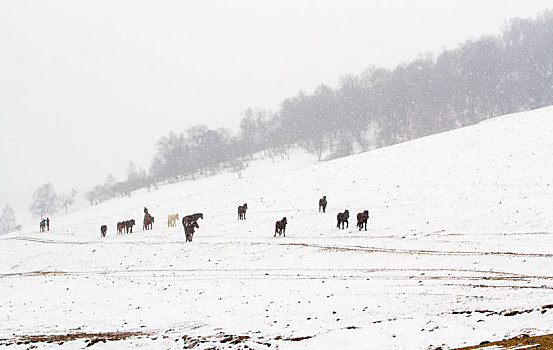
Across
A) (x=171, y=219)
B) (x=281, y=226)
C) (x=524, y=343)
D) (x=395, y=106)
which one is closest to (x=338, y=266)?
(x=281, y=226)

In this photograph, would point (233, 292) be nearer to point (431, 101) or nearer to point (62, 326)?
point (62, 326)

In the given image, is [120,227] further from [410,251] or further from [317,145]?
[317,145]

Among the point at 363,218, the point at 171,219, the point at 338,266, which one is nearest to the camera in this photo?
the point at 338,266

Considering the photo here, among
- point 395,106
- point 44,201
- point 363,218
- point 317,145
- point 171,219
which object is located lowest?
point 363,218

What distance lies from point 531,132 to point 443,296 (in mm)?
36375

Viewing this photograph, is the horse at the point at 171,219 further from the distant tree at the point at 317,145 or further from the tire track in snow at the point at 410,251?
the distant tree at the point at 317,145

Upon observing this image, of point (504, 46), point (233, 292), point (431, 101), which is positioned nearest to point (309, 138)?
point (431, 101)

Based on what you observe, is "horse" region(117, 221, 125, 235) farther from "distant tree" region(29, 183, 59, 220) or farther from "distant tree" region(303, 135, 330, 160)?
"distant tree" region(29, 183, 59, 220)

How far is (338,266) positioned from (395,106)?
95.4 m

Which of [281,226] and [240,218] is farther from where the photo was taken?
[240,218]

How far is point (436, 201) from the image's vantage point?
33969 mm

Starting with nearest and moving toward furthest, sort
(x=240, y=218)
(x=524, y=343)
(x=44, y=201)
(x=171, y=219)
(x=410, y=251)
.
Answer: (x=524, y=343) < (x=410, y=251) < (x=240, y=218) < (x=171, y=219) < (x=44, y=201)

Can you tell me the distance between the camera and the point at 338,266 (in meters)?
21.3

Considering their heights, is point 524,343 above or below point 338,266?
below
